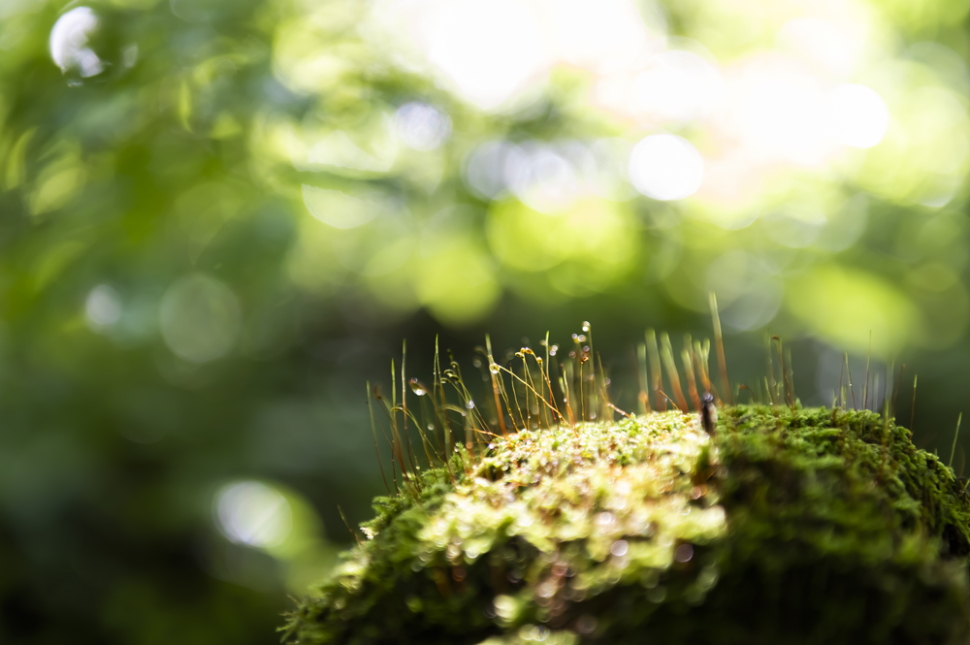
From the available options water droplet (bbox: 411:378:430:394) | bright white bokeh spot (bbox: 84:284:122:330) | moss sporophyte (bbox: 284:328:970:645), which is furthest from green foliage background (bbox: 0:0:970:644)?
water droplet (bbox: 411:378:430:394)

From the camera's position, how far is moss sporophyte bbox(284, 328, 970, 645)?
91 cm

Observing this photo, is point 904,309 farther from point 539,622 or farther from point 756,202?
point 539,622

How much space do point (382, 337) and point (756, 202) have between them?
4414mm

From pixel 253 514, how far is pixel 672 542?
13.8 ft

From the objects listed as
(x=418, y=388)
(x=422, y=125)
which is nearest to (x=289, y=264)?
(x=422, y=125)

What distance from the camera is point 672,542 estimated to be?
952 mm

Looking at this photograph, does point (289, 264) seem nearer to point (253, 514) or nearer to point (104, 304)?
point (104, 304)

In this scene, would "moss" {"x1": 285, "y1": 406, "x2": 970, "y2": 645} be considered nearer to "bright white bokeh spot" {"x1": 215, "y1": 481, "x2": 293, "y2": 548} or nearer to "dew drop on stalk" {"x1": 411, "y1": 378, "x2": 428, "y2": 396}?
"dew drop on stalk" {"x1": 411, "y1": 378, "x2": 428, "y2": 396}

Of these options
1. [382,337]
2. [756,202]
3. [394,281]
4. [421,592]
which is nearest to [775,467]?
[421,592]

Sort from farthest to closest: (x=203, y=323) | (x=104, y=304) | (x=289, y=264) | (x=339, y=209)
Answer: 1. (x=203, y=323)
2. (x=339, y=209)
3. (x=289, y=264)
4. (x=104, y=304)

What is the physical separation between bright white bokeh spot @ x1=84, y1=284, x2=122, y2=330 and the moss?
2.84m

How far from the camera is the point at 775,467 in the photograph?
3.50ft

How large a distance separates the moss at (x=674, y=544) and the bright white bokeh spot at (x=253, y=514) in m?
3.48

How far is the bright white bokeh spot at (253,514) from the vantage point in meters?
4.52
